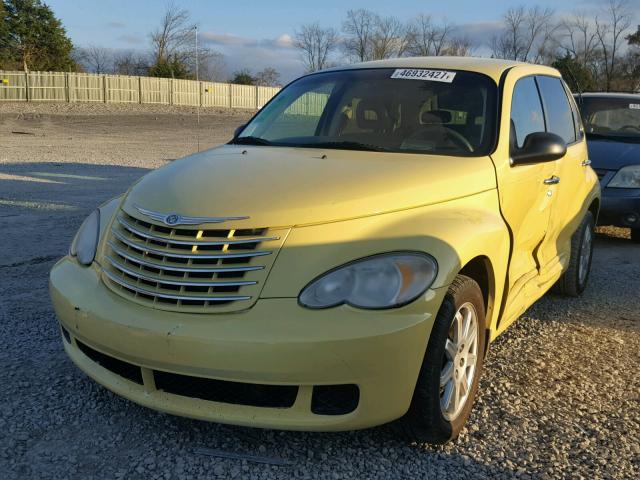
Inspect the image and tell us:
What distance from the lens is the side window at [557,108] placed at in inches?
181

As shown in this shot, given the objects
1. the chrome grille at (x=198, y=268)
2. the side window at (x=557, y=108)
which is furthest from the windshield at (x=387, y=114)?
the chrome grille at (x=198, y=268)

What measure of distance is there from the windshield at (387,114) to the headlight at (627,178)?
4.04 meters

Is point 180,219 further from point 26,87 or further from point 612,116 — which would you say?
point 26,87

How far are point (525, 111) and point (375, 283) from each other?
84.2 inches

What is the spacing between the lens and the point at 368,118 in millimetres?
4039

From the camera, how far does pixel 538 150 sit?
3.65m

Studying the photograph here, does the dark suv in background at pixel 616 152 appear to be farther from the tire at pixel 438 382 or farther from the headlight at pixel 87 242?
the headlight at pixel 87 242

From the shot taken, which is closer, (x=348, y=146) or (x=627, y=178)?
(x=348, y=146)

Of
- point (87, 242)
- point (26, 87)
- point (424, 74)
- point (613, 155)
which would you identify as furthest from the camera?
point (26, 87)

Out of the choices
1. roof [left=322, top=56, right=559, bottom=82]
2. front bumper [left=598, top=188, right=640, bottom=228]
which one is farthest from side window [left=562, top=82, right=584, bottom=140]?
front bumper [left=598, top=188, right=640, bottom=228]

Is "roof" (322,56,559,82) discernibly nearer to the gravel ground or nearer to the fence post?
the gravel ground

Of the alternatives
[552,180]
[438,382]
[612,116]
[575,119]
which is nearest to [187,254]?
[438,382]

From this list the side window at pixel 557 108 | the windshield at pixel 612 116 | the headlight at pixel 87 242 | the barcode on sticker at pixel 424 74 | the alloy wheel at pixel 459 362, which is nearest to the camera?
the alloy wheel at pixel 459 362

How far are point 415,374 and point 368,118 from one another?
194cm
